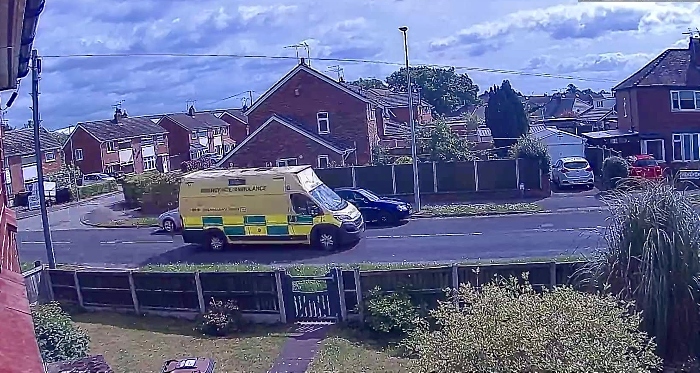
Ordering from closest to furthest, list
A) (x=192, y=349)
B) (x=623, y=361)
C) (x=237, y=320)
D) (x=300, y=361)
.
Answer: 1. (x=623, y=361)
2. (x=300, y=361)
3. (x=192, y=349)
4. (x=237, y=320)

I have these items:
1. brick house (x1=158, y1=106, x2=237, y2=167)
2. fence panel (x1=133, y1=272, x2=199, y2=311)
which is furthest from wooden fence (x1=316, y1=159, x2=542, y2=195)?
brick house (x1=158, y1=106, x2=237, y2=167)

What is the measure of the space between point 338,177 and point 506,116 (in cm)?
1423

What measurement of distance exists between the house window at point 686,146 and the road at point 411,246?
13294 mm

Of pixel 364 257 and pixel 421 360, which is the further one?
pixel 364 257

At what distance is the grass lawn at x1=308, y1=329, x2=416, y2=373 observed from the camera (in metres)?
11.9

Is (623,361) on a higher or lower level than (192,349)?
higher

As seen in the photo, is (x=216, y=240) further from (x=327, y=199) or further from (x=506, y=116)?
(x=506, y=116)

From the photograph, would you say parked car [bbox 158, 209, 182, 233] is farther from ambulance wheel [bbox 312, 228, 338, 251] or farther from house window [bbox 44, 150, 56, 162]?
house window [bbox 44, 150, 56, 162]

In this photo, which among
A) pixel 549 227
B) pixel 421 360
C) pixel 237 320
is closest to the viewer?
pixel 421 360

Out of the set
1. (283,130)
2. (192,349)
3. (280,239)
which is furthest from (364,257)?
(283,130)

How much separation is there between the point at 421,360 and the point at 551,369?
4.74 feet

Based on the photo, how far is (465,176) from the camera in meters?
31.8

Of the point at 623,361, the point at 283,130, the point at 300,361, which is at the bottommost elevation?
the point at 300,361

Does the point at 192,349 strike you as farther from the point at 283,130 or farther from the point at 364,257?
the point at 283,130
